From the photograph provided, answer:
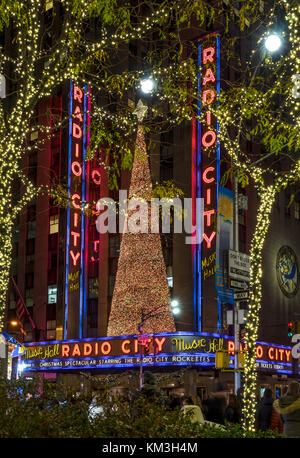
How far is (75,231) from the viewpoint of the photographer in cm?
4738

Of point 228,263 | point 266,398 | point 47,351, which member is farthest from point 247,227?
point 266,398

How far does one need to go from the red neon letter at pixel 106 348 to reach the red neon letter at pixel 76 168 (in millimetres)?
14254

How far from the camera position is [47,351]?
4372 cm

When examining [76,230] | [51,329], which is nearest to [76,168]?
[76,230]

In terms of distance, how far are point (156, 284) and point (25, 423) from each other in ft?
107

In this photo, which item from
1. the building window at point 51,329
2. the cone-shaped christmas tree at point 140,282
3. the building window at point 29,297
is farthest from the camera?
the building window at point 29,297

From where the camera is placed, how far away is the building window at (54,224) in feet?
186

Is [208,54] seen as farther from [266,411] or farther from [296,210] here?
[266,411]

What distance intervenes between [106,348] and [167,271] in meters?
11.5

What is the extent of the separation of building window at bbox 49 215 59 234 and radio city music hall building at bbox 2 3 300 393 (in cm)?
13

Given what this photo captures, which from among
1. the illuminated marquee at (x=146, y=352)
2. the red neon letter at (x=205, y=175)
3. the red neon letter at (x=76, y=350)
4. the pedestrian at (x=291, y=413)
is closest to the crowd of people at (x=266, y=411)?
the pedestrian at (x=291, y=413)

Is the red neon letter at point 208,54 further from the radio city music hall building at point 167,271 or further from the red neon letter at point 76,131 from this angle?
the red neon letter at point 76,131

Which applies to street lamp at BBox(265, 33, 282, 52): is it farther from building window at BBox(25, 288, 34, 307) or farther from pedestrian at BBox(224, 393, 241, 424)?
building window at BBox(25, 288, 34, 307)
